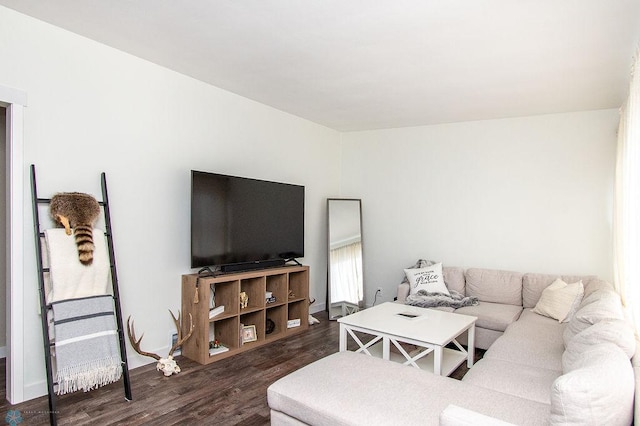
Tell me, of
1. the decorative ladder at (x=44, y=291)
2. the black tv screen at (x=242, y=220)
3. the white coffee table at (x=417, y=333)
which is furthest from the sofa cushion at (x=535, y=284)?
the decorative ladder at (x=44, y=291)

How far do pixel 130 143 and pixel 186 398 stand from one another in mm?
1985

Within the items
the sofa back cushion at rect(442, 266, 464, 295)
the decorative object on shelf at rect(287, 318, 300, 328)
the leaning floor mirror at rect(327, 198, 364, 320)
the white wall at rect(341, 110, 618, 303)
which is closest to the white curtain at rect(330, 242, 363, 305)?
the leaning floor mirror at rect(327, 198, 364, 320)

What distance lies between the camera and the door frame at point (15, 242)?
260cm

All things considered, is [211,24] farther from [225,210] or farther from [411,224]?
[411,224]

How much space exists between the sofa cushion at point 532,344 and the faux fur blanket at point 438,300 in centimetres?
67

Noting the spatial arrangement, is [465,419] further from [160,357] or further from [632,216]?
[160,357]

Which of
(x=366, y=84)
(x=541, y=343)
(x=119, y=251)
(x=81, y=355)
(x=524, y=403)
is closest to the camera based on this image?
(x=524, y=403)

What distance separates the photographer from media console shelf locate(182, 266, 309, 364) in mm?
3492

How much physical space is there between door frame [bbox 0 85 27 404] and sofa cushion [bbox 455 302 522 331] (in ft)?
11.8

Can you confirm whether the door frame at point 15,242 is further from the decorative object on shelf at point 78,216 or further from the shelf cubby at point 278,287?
the shelf cubby at point 278,287

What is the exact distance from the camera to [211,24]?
2.59m

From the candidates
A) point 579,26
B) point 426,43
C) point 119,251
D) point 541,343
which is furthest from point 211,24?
point 541,343

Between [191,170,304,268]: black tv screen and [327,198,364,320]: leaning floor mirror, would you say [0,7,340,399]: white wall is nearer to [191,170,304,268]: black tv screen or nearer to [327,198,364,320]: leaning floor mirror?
[191,170,304,268]: black tv screen

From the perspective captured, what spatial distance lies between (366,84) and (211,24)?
1562mm
